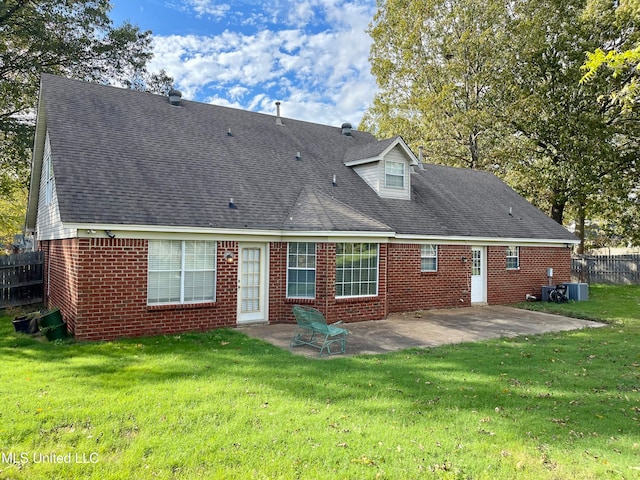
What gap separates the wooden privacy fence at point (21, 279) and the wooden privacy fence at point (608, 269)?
92.7 ft

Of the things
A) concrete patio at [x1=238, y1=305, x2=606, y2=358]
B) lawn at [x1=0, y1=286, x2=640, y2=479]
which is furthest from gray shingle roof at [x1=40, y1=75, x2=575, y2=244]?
lawn at [x1=0, y1=286, x2=640, y2=479]

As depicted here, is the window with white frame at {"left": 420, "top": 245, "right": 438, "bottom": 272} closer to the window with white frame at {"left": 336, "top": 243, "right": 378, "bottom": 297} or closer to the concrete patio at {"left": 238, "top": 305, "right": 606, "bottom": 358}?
the concrete patio at {"left": 238, "top": 305, "right": 606, "bottom": 358}

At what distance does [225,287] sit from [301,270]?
2245 mm

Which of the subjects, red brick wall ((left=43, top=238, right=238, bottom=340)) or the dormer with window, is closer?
red brick wall ((left=43, top=238, right=238, bottom=340))

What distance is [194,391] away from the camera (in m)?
5.98

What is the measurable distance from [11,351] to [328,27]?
703 inches

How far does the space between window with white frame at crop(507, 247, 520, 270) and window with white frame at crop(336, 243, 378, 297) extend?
7.71 meters

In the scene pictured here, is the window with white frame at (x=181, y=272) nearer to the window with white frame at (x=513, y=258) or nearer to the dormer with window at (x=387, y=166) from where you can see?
the dormer with window at (x=387, y=166)

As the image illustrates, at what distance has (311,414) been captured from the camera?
5.32 m

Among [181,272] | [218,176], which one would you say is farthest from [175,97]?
[181,272]

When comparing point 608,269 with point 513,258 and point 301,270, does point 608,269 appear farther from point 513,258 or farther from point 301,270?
point 301,270

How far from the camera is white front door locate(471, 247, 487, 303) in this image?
53.3 feet

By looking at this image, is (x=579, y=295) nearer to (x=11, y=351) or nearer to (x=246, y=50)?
(x=246, y=50)

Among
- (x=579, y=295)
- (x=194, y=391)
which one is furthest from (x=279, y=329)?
(x=579, y=295)
